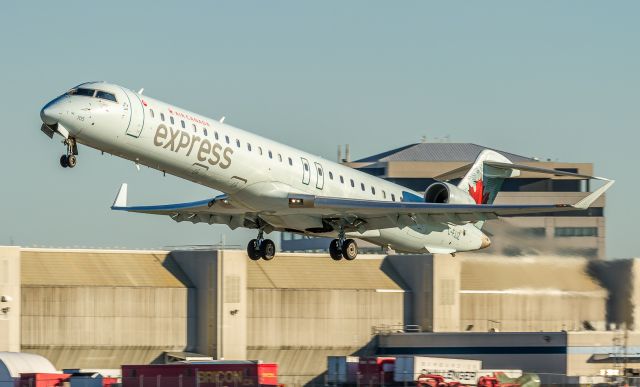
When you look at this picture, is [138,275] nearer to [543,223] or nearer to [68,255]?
[68,255]

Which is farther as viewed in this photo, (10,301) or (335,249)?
(10,301)

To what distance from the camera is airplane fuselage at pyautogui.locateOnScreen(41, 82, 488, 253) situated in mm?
32094

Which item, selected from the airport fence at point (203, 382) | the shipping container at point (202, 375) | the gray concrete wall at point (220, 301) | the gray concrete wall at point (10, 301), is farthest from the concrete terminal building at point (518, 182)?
the shipping container at point (202, 375)

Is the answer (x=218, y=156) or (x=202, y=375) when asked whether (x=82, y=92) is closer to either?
(x=218, y=156)

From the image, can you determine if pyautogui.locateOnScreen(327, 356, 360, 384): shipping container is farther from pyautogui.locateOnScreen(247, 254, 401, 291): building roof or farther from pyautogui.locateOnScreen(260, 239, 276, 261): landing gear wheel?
pyautogui.locateOnScreen(260, 239, 276, 261): landing gear wheel

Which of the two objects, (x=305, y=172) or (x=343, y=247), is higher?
(x=305, y=172)

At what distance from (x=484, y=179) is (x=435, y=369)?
798cm

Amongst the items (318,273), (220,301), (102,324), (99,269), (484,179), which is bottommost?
Result: (102,324)

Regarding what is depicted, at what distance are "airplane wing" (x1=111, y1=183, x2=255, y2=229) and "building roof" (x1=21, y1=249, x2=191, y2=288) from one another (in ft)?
40.6

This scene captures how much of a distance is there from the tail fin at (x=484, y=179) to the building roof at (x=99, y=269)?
1605 centimetres

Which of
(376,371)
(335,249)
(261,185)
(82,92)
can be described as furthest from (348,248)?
(376,371)

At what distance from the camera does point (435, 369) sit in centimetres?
4781

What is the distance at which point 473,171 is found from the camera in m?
43.8

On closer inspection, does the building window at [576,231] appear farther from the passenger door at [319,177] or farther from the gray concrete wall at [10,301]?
the passenger door at [319,177]
